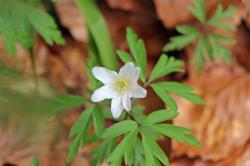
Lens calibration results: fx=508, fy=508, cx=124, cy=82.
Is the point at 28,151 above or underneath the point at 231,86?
above

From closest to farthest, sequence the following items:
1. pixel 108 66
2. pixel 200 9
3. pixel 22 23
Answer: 1. pixel 22 23
2. pixel 108 66
3. pixel 200 9

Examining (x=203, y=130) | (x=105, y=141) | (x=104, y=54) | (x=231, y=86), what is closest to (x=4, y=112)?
(x=104, y=54)

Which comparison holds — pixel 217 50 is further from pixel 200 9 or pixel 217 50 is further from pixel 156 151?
pixel 156 151

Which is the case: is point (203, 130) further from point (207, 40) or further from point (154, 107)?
point (207, 40)

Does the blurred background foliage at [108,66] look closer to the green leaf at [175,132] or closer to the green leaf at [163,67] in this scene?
the green leaf at [163,67]

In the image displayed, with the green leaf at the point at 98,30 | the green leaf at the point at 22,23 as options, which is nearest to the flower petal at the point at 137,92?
the green leaf at the point at 22,23

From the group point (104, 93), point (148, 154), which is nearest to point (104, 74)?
point (104, 93)
